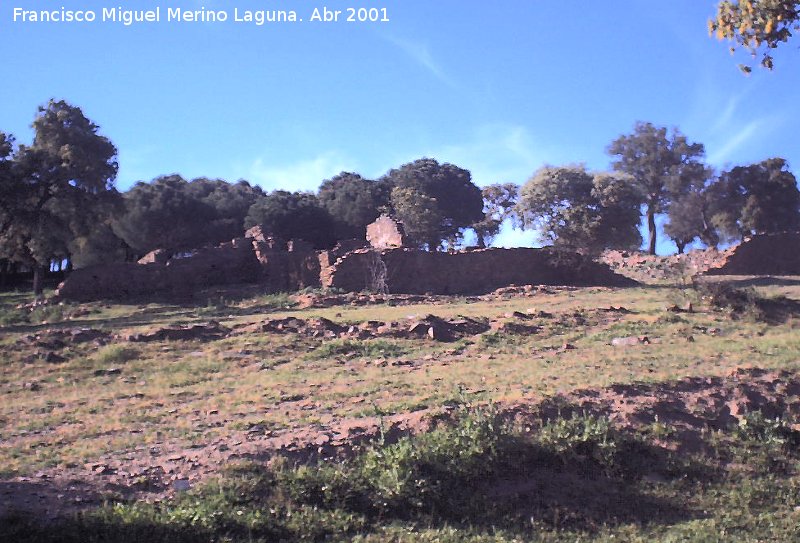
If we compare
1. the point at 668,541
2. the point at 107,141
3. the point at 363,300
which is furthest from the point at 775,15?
the point at 107,141

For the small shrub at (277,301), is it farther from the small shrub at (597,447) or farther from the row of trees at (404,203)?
the small shrub at (597,447)

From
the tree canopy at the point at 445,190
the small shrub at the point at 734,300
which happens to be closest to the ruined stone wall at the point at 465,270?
the small shrub at the point at 734,300

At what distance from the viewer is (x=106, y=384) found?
10.4m

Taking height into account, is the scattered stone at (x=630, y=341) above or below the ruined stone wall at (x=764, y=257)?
below

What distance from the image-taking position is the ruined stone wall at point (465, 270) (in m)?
21.9

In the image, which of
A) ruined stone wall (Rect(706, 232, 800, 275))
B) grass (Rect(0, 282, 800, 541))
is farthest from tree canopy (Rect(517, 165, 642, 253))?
grass (Rect(0, 282, 800, 541))

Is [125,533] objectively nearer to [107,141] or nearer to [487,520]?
[487,520]

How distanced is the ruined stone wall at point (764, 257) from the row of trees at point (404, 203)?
410 cm

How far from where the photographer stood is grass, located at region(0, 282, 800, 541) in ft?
18.2

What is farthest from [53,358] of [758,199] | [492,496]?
[758,199]

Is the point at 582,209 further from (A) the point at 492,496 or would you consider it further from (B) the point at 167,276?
(A) the point at 492,496

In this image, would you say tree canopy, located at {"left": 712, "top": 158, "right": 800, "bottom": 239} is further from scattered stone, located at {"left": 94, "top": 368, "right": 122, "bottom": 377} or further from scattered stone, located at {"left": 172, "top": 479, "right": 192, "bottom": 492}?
scattered stone, located at {"left": 172, "top": 479, "right": 192, "bottom": 492}

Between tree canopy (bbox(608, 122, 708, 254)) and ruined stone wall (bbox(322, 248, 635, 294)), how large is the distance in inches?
567

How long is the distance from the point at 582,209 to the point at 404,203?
368 inches
